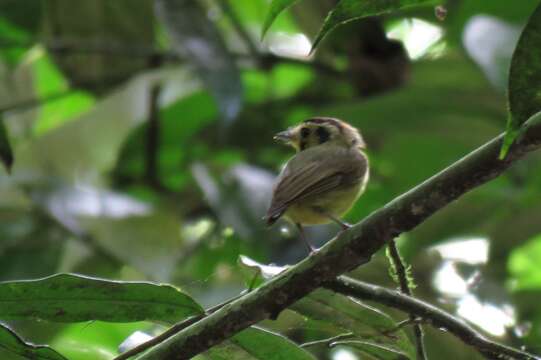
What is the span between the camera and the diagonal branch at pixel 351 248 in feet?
3.53

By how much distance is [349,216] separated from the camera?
2.98 meters

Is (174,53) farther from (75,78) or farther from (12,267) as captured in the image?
(12,267)

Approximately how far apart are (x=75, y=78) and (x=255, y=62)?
0.57 metres

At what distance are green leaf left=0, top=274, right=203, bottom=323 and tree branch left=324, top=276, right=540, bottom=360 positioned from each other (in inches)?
8.6

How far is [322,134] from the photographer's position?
2.70 metres

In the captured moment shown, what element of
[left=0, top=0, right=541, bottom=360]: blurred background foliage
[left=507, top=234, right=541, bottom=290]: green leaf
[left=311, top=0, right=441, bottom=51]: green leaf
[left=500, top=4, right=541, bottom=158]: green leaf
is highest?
[left=311, top=0, right=441, bottom=51]: green leaf

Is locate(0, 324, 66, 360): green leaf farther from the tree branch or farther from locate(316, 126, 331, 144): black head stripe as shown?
locate(316, 126, 331, 144): black head stripe

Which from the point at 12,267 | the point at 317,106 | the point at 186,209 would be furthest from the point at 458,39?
the point at 12,267

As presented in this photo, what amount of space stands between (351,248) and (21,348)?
16.8 inches

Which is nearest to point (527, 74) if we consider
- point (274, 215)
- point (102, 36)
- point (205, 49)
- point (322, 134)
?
point (274, 215)

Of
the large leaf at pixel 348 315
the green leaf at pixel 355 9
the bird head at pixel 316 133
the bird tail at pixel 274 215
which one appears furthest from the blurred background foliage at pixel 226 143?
the green leaf at pixel 355 9

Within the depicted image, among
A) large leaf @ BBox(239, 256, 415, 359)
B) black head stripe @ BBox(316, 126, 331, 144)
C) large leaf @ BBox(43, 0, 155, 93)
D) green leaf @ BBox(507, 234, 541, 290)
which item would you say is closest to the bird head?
black head stripe @ BBox(316, 126, 331, 144)

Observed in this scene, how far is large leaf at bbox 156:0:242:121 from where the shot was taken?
9.75 feet

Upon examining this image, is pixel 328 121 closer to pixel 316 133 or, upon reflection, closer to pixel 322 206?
pixel 316 133
